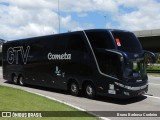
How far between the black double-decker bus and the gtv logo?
108 cm

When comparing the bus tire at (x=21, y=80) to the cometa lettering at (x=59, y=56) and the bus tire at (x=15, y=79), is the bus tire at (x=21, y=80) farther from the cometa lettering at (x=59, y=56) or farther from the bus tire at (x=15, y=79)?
the cometa lettering at (x=59, y=56)

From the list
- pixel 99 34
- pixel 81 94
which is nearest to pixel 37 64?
pixel 81 94

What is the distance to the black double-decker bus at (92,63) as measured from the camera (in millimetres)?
15422

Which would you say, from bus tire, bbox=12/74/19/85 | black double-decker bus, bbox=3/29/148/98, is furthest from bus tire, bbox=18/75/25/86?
black double-decker bus, bbox=3/29/148/98

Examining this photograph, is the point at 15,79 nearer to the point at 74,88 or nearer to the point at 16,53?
the point at 16,53

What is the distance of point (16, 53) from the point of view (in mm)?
24188

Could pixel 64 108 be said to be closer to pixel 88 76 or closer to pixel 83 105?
pixel 83 105

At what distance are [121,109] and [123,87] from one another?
4.38 feet

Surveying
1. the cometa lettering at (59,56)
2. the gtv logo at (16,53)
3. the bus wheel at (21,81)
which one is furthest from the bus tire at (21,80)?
the cometa lettering at (59,56)

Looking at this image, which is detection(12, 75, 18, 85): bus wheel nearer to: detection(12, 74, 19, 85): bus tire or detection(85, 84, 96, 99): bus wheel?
detection(12, 74, 19, 85): bus tire

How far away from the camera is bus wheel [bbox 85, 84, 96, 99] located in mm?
16803

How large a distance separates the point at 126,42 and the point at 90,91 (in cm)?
288

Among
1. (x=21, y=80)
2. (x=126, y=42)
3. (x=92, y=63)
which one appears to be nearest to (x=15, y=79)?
(x=21, y=80)

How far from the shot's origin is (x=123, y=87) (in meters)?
15.2
